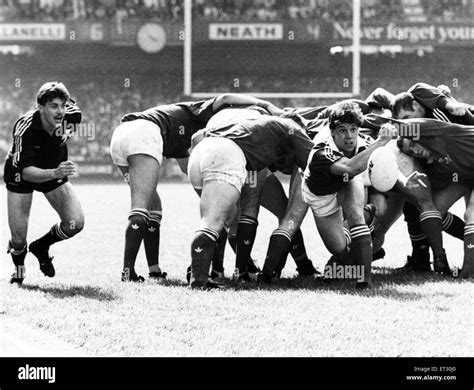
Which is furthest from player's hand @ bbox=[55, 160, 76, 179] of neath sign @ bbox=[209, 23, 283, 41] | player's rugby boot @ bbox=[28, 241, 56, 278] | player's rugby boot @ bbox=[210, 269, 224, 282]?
neath sign @ bbox=[209, 23, 283, 41]

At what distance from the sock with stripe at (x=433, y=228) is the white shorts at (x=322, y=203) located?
83 cm

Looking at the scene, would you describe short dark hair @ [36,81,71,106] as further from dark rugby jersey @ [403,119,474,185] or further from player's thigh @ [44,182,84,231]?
dark rugby jersey @ [403,119,474,185]

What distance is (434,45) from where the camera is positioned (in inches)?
1093

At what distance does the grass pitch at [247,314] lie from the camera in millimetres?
4277

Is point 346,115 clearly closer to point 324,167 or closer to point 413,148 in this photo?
point 324,167

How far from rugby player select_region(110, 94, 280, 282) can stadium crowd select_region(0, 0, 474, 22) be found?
64.1 ft

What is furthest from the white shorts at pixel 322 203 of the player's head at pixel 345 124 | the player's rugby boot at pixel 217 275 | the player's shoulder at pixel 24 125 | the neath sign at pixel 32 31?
the neath sign at pixel 32 31

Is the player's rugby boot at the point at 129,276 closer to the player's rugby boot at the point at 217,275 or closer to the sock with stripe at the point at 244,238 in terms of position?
the player's rugby boot at the point at 217,275

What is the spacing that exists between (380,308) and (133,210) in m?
2.28

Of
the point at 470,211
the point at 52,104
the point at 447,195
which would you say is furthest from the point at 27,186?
the point at 470,211
